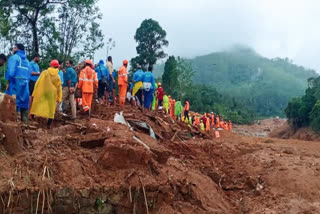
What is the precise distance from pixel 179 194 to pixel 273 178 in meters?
2.90

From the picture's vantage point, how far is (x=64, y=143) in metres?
5.91

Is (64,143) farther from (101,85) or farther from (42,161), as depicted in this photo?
(101,85)

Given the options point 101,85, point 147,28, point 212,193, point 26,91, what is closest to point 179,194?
point 212,193

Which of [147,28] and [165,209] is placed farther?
[147,28]

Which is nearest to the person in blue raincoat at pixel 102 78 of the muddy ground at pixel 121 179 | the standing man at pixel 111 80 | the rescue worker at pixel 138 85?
the standing man at pixel 111 80

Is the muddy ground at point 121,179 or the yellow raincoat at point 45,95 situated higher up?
the yellow raincoat at point 45,95

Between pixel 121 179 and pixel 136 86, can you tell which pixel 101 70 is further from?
pixel 121 179

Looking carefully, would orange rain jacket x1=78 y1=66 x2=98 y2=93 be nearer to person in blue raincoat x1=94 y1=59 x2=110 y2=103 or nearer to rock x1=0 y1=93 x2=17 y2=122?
person in blue raincoat x1=94 y1=59 x2=110 y2=103

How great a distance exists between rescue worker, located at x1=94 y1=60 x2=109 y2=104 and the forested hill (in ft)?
224

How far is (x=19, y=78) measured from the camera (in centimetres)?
734

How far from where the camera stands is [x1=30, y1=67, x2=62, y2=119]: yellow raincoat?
733 cm

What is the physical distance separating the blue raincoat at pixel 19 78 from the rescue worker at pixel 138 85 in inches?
179

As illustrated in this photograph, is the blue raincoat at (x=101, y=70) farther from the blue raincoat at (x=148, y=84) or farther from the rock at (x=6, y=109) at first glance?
the rock at (x=6, y=109)

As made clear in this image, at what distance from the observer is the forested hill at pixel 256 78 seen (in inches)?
3460
